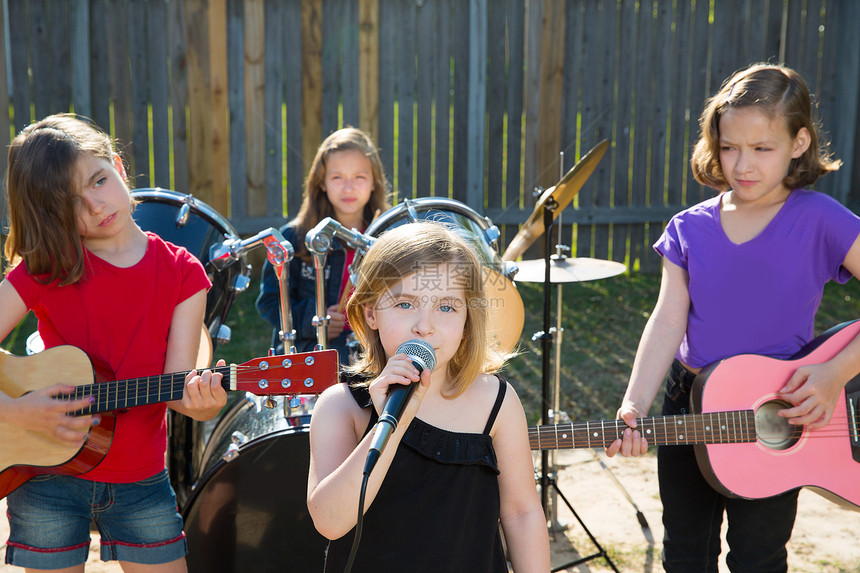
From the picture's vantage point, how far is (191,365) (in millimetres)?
2260

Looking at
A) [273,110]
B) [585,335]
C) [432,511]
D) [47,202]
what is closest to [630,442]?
[432,511]

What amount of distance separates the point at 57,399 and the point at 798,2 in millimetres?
7297

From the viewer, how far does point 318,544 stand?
8.13 feet

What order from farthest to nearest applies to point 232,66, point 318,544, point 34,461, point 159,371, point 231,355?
1. point 232,66
2. point 231,355
3. point 318,544
4. point 159,371
5. point 34,461

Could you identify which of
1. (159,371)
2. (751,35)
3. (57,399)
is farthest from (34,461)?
(751,35)

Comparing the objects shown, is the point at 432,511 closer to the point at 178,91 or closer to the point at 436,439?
the point at 436,439

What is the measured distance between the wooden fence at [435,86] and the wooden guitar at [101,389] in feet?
14.9

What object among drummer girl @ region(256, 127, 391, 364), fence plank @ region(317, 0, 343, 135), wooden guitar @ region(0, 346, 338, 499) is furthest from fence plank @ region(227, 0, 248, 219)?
wooden guitar @ region(0, 346, 338, 499)

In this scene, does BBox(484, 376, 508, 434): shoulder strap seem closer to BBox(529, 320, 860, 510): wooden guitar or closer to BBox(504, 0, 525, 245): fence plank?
BBox(529, 320, 860, 510): wooden guitar

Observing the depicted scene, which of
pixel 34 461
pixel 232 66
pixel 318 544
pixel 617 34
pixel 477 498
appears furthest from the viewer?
pixel 617 34

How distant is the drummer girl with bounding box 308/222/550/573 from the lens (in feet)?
5.27

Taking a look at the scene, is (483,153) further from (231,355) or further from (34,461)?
(34,461)

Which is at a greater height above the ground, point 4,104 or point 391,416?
point 4,104

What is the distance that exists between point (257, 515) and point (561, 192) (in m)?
1.65
